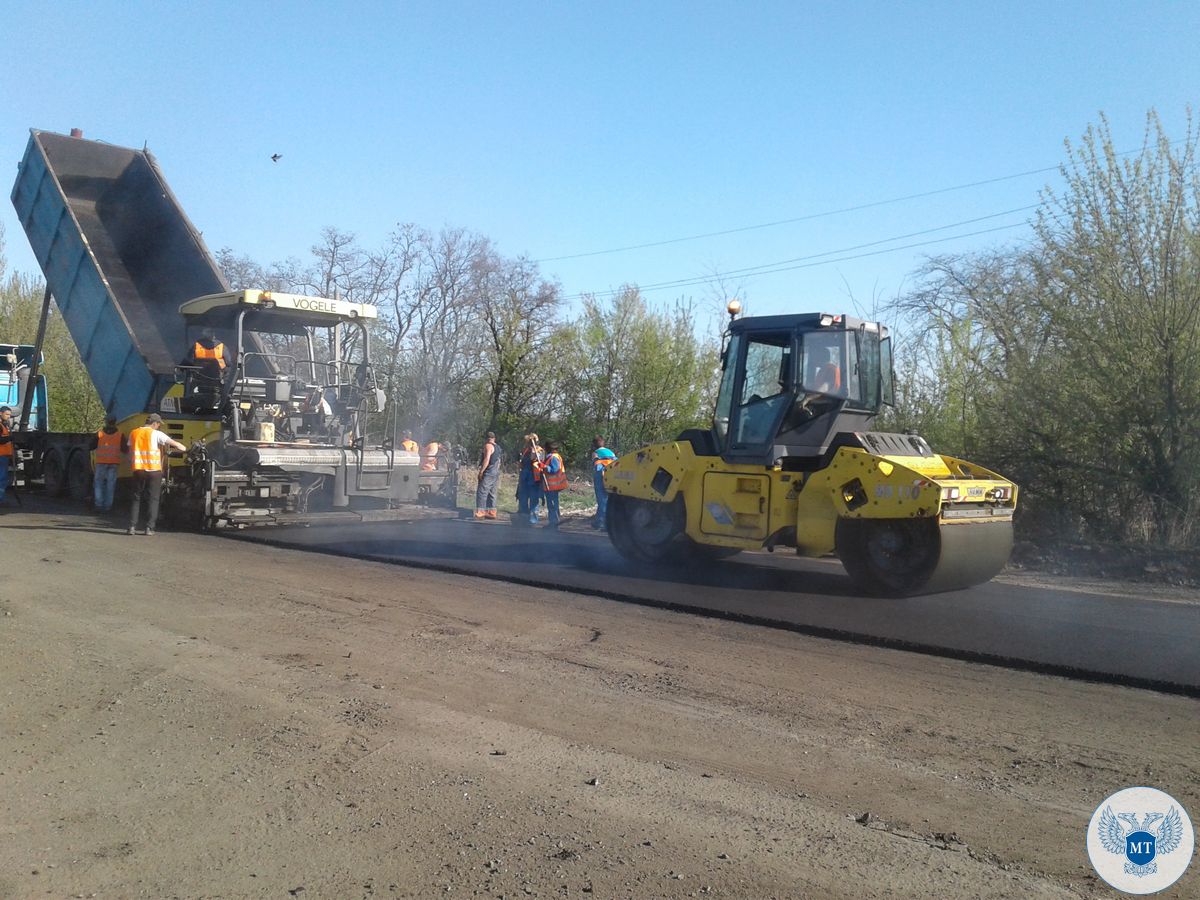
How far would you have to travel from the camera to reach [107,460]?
41.1 ft

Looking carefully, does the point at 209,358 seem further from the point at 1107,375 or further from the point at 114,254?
the point at 1107,375

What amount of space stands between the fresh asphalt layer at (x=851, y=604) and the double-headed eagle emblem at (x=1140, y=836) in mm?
2026

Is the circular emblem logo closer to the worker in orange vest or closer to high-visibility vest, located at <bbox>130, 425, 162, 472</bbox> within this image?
high-visibility vest, located at <bbox>130, 425, 162, 472</bbox>

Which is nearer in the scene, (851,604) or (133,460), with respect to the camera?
(851,604)

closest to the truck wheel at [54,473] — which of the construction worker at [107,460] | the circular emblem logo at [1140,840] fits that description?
the construction worker at [107,460]

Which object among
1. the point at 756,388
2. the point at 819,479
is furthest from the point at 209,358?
the point at 819,479

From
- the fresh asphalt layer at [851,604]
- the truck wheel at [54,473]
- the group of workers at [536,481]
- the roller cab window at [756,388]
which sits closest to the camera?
the fresh asphalt layer at [851,604]

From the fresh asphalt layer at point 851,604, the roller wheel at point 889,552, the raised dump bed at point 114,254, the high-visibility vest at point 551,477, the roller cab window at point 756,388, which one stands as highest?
the raised dump bed at point 114,254

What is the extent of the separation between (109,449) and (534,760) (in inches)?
406

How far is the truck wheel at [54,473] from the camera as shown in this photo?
14484 mm

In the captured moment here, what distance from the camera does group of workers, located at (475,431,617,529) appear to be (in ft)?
44.6

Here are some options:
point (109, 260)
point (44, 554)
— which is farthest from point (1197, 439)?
point (109, 260)

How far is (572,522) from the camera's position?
48.5ft

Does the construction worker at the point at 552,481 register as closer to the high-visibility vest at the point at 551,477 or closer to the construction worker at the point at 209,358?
the high-visibility vest at the point at 551,477
